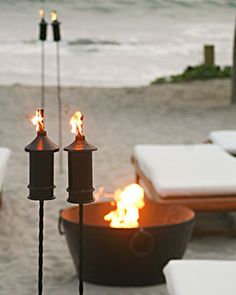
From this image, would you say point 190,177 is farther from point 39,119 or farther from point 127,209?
point 39,119

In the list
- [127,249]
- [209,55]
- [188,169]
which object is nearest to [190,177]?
[188,169]

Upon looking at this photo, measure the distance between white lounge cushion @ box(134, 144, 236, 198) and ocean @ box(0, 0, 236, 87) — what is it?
12.7m

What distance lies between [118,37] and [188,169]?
2324 centimetres

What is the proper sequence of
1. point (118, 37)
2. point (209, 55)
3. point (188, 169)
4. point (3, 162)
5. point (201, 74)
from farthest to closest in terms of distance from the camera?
point (118, 37), point (209, 55), point (201, 74), point (3, 162), point (188, 169)

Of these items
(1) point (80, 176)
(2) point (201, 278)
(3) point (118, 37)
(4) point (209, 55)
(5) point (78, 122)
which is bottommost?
(2) point (201, 278)

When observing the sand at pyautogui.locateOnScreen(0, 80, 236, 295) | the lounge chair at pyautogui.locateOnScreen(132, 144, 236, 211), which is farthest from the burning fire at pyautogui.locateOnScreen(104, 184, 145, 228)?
the lounge chair at pyautogui.locateOnScreen(132, 144, 236, 211)

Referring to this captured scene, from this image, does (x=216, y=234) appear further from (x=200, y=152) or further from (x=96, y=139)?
(x=96, y=139)

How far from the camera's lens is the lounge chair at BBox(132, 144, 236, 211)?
4.69 m

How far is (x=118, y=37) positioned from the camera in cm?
2823

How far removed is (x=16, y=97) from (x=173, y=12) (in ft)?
51.1

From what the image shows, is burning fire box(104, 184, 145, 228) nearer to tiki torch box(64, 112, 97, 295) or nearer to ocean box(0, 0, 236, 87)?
tiki torch box(64, 112, 97, 295)

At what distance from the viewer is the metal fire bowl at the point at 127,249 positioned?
3.87 m

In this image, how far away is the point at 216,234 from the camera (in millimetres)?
5199

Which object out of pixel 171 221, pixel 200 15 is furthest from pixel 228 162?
pixel 200 15
